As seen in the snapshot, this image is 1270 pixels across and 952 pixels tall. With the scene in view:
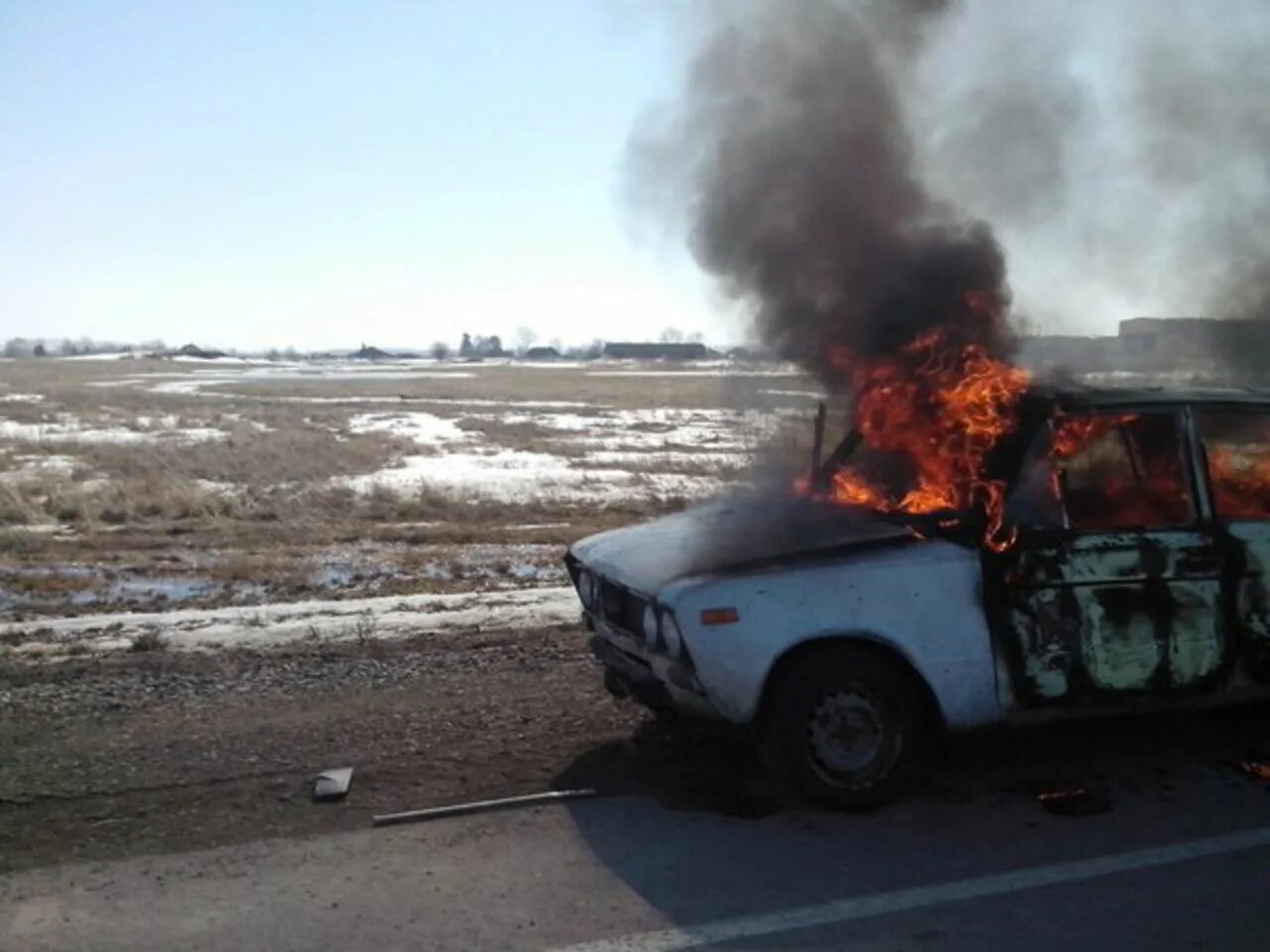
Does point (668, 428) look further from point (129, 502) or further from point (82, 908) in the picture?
point (82, 908)

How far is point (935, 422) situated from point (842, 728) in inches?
63.2

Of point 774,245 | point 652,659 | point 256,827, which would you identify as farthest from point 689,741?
point 774,245

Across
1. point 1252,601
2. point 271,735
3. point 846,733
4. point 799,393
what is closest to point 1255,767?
point 1252,601

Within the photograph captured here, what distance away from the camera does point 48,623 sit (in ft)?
28.4

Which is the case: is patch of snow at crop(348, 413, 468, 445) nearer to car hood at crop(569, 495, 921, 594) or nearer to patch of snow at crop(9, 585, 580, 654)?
patch of snow at crop(9, 585, 580, 654)

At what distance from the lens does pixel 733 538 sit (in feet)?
17.2

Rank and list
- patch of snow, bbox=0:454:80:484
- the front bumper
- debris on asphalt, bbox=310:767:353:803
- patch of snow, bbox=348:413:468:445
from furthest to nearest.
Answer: patch of snow, bbox=348:413:468:445 < patch of snow, bbox=0:454:80:484 < debris on asphalt, bbox=310:767:353:803 < the front bumper

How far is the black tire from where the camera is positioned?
4723 mm

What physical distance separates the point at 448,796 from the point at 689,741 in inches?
48.4

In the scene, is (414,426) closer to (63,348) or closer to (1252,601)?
(1252,601)

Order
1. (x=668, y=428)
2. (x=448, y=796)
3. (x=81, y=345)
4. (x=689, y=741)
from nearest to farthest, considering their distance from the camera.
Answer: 1. (x=448, y=796)
2. (x=689, y=741)
3. (x=668, y=428)
4. (x=81, y=345)

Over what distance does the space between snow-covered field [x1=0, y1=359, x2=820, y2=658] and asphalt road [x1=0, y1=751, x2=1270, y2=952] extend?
291cm

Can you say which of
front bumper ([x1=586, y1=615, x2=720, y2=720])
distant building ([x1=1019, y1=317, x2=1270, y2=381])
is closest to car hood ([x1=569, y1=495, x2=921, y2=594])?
front bumper ([x1=586, y1=615, x2=720, y2=720])

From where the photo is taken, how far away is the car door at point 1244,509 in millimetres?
5066
